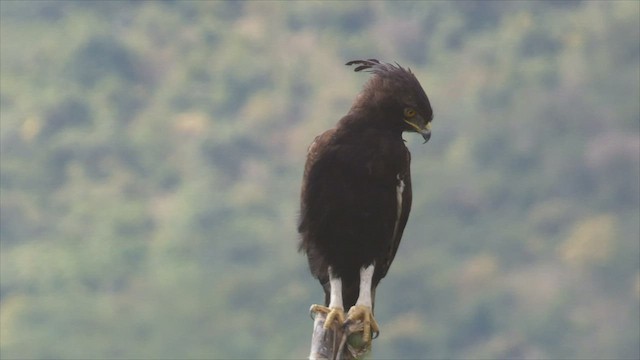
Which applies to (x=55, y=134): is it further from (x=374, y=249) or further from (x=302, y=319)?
(x=374, y=249)

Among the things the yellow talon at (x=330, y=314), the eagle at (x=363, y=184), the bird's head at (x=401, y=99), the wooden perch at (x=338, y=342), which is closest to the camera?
A: the wooden perch at (x=338, y=342)

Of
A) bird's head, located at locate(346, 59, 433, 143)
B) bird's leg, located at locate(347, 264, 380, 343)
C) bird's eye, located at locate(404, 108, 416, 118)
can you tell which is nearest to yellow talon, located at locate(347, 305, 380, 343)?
bird's leg, located at locate(347, 264, 380, 343)

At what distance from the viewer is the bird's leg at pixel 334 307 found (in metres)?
12.3

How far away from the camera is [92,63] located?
13650 centimetres

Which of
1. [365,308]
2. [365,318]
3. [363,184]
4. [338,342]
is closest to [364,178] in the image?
[363,184]

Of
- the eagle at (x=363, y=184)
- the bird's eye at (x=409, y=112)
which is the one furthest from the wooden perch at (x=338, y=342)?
the bird's eye at (x=409, y=112)

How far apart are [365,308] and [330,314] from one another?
381 mm

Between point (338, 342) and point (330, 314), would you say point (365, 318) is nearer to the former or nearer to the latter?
point (330, 314)

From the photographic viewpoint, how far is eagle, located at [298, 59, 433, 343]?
12953 millimetres

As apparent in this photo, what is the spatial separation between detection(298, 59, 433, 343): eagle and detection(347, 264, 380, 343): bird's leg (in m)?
0.01

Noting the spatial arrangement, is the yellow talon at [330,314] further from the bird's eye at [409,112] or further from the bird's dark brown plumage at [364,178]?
the bird's eye at [409,112]

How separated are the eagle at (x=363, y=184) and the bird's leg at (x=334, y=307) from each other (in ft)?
0.04

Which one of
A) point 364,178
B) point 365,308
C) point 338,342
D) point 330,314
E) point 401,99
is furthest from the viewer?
point 401,99

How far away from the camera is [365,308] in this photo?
41.7 feet
